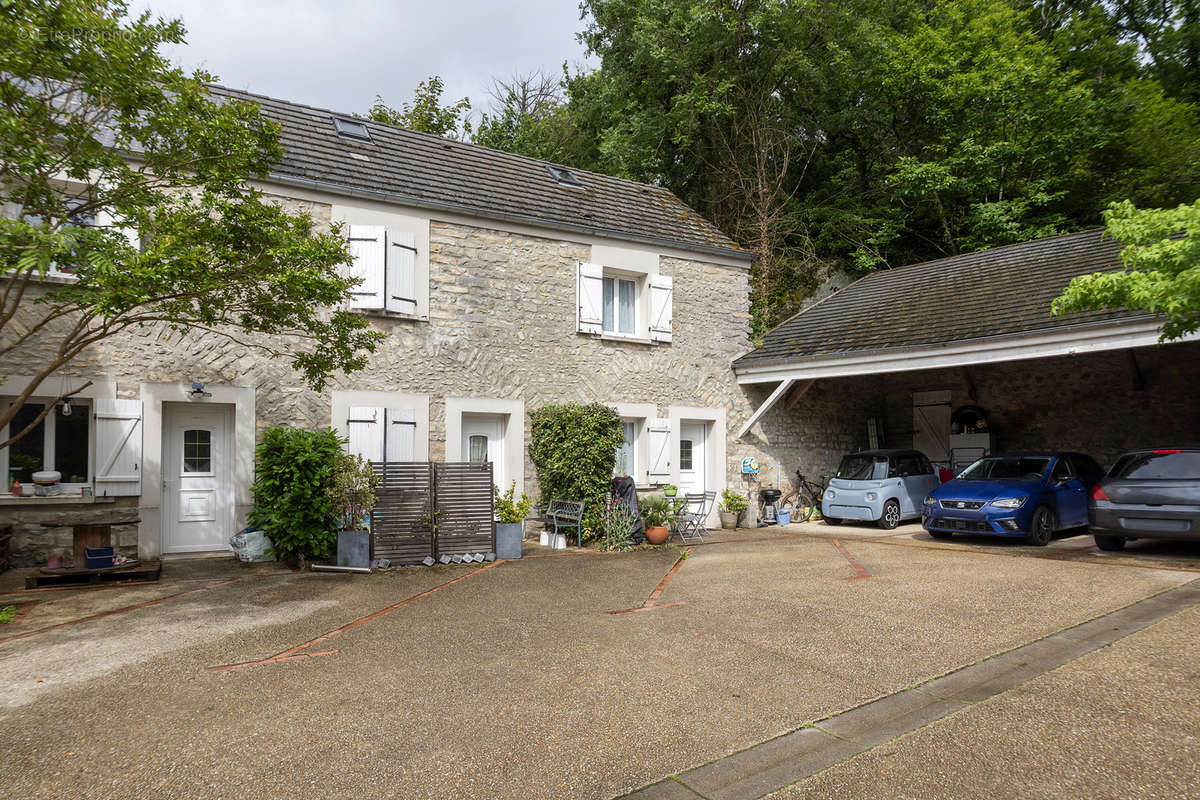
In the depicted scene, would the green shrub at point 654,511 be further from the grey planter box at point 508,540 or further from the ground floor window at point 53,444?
the ground floor window at point 53,444

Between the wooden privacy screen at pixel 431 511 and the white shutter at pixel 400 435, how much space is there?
967 mm

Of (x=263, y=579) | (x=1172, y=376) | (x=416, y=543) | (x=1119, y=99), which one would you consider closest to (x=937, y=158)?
(x=1119, y=99)

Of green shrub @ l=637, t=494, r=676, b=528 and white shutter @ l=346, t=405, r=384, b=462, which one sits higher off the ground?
white shutter @ l=346, t=405, r=384, b=462

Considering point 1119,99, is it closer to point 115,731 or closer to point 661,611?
point 661,611

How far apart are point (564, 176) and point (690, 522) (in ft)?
22.9

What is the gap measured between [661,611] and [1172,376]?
1198cm

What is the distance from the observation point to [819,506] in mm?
14141

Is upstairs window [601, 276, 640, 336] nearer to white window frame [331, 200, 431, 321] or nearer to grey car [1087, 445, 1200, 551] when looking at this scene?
white window frame [331, 200, 431, 321]

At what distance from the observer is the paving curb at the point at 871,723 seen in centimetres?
309

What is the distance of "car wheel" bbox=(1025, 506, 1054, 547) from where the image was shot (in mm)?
9695

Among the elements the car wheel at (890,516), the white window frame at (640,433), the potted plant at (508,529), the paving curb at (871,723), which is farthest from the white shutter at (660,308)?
the paving curb at (871,723)

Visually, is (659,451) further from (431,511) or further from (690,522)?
(431,511)

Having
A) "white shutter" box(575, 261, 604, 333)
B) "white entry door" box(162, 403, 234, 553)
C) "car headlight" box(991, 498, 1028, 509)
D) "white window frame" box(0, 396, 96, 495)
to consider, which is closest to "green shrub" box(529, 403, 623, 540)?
"white shutter" box(575, 261, 604, 333)

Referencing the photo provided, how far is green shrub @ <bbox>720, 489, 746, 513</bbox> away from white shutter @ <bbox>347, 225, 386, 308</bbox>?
7.10 meters
